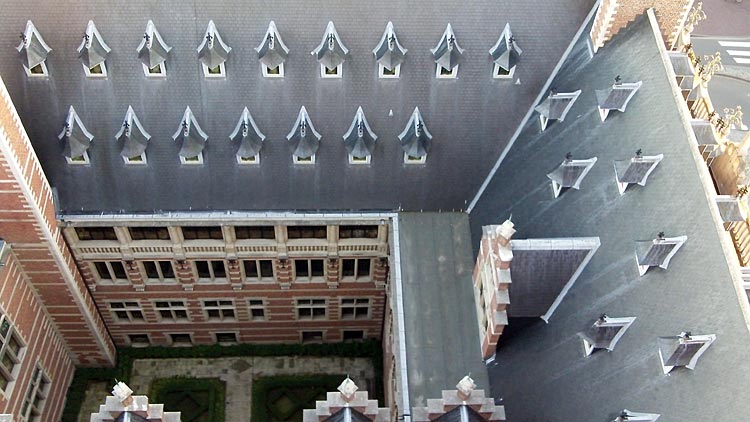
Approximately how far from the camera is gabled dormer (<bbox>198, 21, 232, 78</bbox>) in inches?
1710

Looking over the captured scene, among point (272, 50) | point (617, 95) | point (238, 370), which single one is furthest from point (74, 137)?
point (617, 95)

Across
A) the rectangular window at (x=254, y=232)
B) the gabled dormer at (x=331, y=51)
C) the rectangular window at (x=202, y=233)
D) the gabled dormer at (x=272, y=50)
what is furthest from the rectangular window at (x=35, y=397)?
the gabled dormer at (x=331, y=51)

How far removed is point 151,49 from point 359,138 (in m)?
12.6

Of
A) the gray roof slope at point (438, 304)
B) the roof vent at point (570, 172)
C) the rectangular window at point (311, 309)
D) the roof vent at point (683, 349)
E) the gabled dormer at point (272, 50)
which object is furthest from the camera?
the rectangular window at point (311, 309)

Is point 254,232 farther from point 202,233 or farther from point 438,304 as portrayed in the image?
point 438,304

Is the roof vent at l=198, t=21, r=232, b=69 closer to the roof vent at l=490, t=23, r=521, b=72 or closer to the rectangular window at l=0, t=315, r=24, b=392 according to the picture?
the roof vent at l=490, t=23, r=521, b=72

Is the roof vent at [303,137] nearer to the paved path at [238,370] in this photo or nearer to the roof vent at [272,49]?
the roof vent at [272,49]

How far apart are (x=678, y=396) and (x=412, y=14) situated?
2499cm

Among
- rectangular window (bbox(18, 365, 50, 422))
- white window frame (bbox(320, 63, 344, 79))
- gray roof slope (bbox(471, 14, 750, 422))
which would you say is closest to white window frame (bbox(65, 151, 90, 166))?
rectangular window (bbox(18, 365, 50, 422))

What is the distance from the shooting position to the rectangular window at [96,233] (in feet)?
156

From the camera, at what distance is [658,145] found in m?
38.0

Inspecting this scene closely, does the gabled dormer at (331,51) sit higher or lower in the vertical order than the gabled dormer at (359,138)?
higher

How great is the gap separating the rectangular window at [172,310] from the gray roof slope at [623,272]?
21.7m

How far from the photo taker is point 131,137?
148 ft
